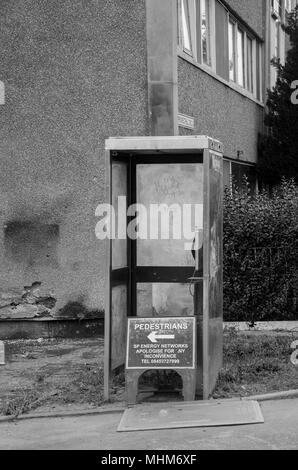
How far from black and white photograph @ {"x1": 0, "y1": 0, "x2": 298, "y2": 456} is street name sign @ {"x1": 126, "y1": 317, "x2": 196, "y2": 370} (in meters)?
0.01

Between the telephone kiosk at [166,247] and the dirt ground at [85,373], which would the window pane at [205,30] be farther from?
the telephone kiosk at [166,247]

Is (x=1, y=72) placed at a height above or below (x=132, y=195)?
above

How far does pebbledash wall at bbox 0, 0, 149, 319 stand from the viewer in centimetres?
1093

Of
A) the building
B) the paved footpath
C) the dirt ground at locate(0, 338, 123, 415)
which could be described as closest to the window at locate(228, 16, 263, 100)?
the building

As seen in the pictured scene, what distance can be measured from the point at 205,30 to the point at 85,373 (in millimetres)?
8016

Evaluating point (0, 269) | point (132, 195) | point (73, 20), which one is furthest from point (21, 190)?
point (132, 195)

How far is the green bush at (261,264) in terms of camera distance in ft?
36.1

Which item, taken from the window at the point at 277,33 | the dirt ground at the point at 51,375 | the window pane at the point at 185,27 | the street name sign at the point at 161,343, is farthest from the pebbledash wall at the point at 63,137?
the window at the point at 277,33

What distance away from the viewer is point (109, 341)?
7320 mm

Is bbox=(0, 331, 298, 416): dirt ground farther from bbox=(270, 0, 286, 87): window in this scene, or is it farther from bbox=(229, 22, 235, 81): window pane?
bbox=(270, 0, 286, 87): window

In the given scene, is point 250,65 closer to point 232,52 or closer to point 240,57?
point 240,57
